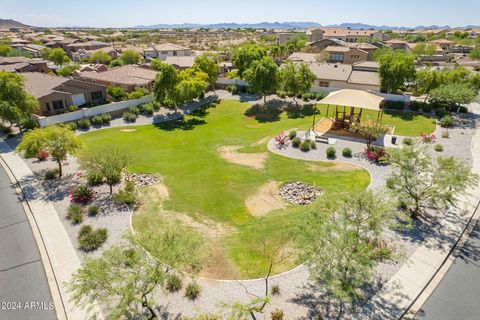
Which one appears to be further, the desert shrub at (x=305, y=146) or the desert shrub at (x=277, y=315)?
the desert shrub at (x=305, y=146)

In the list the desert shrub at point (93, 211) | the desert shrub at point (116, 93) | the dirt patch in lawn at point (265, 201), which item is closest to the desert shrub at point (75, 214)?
the desert shrub at point (93, 211)

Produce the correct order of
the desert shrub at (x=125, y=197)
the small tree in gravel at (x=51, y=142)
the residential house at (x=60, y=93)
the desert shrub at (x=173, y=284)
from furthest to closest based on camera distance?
the residential house at (x=60, y=93) < the small tree in gravel at (x=51, y=142) < the desert shrub at (x=125, y=197) < the desert shrub at (x=173, y=284)

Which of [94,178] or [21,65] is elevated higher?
[21,65]

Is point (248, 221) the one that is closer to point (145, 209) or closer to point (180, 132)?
point (145, 209)

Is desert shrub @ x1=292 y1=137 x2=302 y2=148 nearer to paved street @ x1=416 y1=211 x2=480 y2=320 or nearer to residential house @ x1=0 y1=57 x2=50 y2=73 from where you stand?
paved street @ x1=416 y1=211 x2=480 y2=320

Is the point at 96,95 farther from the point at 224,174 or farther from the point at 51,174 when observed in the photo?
the point at 224,174

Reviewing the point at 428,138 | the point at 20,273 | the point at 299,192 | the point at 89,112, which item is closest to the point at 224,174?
the point at 299,192

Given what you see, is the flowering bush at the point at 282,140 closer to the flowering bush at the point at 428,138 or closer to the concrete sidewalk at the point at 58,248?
the flowering bush at the point at 428,138

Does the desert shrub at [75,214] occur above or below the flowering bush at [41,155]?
below
